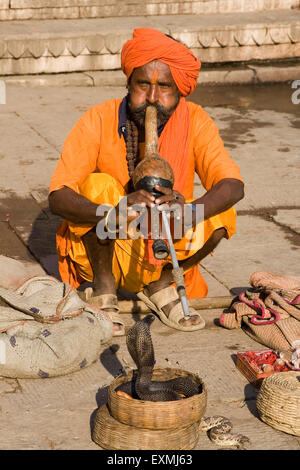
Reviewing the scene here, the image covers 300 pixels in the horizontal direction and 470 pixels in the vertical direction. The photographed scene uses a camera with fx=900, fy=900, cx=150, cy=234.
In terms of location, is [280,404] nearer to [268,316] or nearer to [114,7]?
[268,316]

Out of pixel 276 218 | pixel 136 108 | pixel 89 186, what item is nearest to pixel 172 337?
pixel 89 186

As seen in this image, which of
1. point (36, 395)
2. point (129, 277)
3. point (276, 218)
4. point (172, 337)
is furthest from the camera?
point (276, 218)

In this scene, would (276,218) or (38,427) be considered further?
(276,218)

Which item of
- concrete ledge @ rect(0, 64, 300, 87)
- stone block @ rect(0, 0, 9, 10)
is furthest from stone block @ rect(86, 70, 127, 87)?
stone block @ rect(0, 0, 9, 10)

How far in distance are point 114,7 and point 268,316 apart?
6.97 meters

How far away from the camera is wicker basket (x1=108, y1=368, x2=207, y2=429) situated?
9.82 ft

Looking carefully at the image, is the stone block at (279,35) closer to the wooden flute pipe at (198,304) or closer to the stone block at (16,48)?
the stone block at (16,48)

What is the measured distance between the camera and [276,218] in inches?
231

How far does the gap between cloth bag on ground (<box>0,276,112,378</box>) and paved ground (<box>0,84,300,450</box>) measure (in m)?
0.06

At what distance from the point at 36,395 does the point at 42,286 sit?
583mm

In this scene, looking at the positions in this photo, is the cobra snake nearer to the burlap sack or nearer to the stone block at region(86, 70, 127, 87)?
the burlap sack

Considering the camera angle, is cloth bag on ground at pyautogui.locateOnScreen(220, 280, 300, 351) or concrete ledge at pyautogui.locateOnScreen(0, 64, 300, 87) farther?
concrete ledge at pyautogui.locateOnScreen(0, 64, 300, 87)

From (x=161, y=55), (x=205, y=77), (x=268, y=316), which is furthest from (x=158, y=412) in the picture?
(x=205, y=77)
